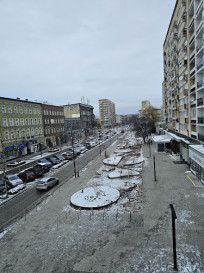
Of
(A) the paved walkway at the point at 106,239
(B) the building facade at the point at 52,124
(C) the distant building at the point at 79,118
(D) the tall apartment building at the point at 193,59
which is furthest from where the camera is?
(C) the distant building at the point at 79,118

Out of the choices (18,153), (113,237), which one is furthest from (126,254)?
(18,153)

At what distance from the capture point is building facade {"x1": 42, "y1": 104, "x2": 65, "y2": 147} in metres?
49.4

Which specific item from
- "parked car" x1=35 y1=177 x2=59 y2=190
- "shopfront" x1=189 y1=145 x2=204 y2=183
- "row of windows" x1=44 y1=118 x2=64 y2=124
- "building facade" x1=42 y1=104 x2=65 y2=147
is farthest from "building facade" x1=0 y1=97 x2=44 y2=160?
"shopfront" x1=189 y1=145 x2=204 y2=183

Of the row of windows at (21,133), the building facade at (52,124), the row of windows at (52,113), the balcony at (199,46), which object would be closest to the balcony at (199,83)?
the balcony at (199,46)

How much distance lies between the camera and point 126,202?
13773 millimetres

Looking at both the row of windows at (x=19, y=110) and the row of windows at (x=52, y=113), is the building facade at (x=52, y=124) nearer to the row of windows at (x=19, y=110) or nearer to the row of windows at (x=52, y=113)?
the row of windows at (x=52, y=113)

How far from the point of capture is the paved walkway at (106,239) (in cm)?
786

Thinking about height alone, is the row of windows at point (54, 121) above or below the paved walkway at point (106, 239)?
above

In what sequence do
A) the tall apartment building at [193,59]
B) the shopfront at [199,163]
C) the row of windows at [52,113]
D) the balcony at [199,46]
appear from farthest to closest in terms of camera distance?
the row of windows at [52,113], the tall apartment building at [193,59], the balcony at [199,46], the shopfront at [199,163]

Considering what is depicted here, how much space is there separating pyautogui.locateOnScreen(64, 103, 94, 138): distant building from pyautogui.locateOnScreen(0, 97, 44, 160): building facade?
22.6 metres

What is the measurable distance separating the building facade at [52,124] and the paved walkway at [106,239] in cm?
3777

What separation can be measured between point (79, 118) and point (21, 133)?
3760 cm

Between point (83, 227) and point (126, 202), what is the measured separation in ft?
14.3

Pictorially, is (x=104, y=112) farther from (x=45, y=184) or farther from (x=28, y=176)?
(x=45, y=184)
